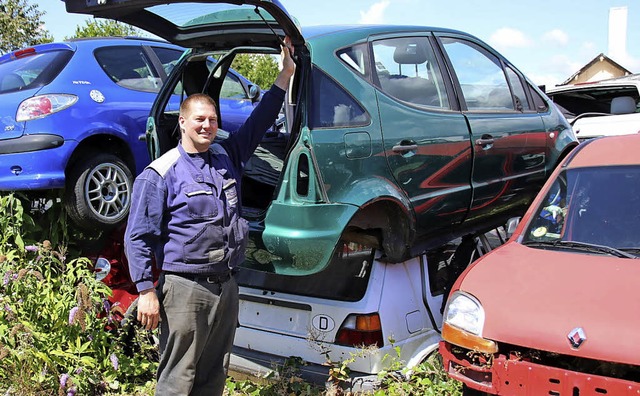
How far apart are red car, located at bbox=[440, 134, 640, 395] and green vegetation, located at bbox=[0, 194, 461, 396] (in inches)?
26.5

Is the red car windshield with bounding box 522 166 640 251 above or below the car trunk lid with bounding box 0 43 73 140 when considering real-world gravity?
below

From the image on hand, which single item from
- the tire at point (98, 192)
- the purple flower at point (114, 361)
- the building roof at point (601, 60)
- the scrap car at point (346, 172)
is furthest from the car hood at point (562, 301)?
the building roof at point (601, 60)

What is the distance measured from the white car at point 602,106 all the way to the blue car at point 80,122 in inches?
202

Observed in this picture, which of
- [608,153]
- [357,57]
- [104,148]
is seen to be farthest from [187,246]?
[608,153]

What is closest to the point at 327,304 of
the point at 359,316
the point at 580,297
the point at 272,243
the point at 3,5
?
the point at 359,316

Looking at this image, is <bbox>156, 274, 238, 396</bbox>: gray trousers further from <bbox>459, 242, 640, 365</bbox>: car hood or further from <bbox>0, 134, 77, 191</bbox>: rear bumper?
<bbox>0, 134, 77, 191</bbox>: rear bumper

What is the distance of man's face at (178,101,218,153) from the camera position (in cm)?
348

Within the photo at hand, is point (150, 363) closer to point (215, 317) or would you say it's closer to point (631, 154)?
point (215, 317)

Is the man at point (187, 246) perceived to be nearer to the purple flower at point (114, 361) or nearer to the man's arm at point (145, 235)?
the man's arm at point (145, 235)

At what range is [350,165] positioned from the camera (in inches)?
148

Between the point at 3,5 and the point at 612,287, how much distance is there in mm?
23025

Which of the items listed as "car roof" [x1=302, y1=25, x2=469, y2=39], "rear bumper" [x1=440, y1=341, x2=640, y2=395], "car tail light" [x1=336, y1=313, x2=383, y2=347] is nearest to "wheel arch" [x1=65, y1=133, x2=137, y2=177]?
"car roof" [x1=302, y1=25, x2=469, y2=39]

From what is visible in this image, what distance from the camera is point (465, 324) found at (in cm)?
330

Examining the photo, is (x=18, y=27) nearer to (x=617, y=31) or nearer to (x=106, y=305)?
(x=106, y=305)
